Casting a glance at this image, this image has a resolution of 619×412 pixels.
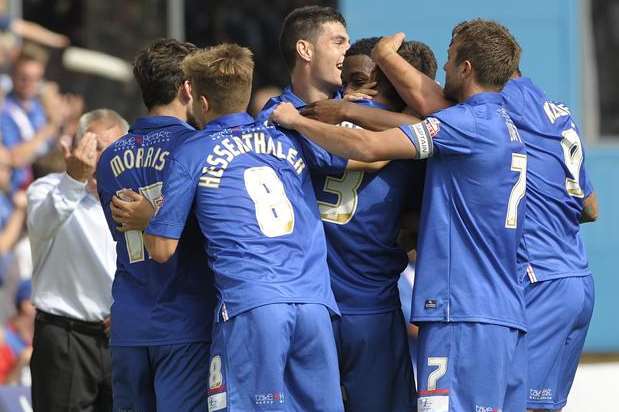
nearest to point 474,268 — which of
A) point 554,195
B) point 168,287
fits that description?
point 554,195

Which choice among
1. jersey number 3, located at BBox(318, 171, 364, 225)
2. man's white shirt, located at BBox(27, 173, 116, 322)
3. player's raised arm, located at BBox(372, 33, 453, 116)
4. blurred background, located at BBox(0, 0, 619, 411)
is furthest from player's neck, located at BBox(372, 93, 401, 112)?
blurred background, located at BBox(0, 0, 619, 411)

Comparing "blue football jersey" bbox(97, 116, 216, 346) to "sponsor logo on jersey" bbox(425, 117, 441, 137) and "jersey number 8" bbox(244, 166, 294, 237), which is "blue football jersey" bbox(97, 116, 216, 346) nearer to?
"jersey number 8" bbox(244, 166, 294, 237)

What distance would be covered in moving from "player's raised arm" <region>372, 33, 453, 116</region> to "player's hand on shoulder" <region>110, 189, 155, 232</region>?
123 cm

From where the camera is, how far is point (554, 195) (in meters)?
6.03

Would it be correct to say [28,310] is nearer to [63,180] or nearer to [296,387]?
[63,180]

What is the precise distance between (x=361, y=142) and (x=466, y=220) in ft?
1.86

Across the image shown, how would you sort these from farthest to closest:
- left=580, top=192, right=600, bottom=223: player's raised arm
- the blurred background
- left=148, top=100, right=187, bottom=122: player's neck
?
1. the blurred background
2. left=580, top=192, right=600, bottom=223: player's raised arm
3. left=148, top=100, right=187, bottom=122: player's neck

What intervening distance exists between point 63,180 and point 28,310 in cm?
331

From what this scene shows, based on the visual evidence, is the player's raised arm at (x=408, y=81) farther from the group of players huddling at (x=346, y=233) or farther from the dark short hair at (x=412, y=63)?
the dark short hair at (x=412, y=63)

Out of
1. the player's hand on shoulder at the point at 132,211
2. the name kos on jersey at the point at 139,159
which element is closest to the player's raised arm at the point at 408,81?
the name kos on jersey at the point at 139,159

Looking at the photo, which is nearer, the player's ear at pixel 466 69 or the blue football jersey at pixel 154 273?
the player's ear at pixel 466 69

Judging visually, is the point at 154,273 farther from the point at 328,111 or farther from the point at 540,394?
the point at 540,394

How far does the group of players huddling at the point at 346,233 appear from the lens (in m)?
5.38

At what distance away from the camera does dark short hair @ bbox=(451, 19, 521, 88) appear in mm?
5523
